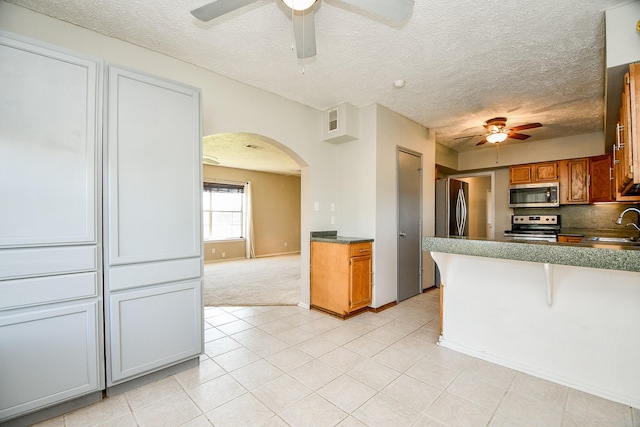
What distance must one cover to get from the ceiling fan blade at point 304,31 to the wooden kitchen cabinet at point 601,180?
5.18m

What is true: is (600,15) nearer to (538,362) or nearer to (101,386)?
(538,362)

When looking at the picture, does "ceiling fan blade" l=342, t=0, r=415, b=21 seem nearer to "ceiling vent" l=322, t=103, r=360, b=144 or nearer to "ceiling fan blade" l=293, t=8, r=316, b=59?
"ceiling fan blade" l=293, t=8, r=316, b=59

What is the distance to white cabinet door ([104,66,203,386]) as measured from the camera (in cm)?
199

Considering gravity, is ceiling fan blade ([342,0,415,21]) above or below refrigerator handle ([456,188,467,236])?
above

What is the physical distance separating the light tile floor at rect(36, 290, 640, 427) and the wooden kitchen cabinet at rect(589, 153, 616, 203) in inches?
159

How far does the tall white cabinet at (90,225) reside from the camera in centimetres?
166

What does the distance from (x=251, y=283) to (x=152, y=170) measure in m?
3.57

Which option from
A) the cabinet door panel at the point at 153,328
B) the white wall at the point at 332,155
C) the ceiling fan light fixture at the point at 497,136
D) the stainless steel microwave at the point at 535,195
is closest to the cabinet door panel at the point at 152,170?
the cabinet door panel at the point at 153,328

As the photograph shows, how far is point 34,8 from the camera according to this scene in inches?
81.0

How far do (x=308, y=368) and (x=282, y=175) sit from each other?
25.1 ft

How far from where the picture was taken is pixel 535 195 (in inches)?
207

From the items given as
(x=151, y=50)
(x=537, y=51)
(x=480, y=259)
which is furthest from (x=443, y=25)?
(x=151, y=50)

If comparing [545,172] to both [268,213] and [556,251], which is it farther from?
[268,213]

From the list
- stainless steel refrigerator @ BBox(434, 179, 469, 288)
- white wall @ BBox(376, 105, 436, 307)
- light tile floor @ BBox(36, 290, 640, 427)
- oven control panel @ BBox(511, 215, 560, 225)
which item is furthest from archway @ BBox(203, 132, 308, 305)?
oven control panel @ BBox(511, 215, 560, 225)
